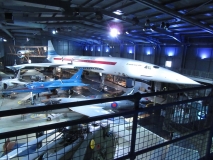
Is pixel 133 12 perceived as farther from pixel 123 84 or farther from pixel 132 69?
pixel 123 84

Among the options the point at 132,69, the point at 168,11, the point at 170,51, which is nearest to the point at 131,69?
the point at 132,69

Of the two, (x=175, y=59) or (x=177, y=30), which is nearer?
(x=177, y=30)

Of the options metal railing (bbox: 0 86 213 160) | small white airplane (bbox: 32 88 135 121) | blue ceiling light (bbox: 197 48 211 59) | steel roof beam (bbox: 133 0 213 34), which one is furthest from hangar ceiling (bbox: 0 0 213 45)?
metal railing (bbox: 0 86 213 160)

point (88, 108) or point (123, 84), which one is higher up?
point (88, 108)

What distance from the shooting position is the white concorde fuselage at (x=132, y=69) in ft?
49.0

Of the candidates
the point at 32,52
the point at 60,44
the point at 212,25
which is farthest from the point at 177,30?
the point at 60,44

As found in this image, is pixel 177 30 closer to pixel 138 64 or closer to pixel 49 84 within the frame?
pixel 138 64

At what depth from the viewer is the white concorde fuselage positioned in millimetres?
14945

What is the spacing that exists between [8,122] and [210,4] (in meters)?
15.6

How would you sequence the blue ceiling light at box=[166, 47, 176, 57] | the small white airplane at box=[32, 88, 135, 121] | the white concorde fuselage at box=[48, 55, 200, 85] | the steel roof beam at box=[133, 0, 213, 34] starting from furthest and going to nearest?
the blue ceiling light at box=[166, 47, 176, 57] → the white concorde fuselage at box=[48, 55, 200, 85] → the small white airplane at box=[32, 88, 135, 121] → the steel roof beam at box=[133, 0, 213, 34]

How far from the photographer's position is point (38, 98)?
17547mm

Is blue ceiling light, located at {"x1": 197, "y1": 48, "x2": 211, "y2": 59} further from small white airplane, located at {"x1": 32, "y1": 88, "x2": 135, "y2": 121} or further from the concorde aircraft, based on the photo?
small white airplane, located at {"x1": 32, "y1": 88, "x2": 135, "y2": 121}

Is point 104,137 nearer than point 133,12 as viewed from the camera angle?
Yes

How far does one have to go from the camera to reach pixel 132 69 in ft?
58.0
